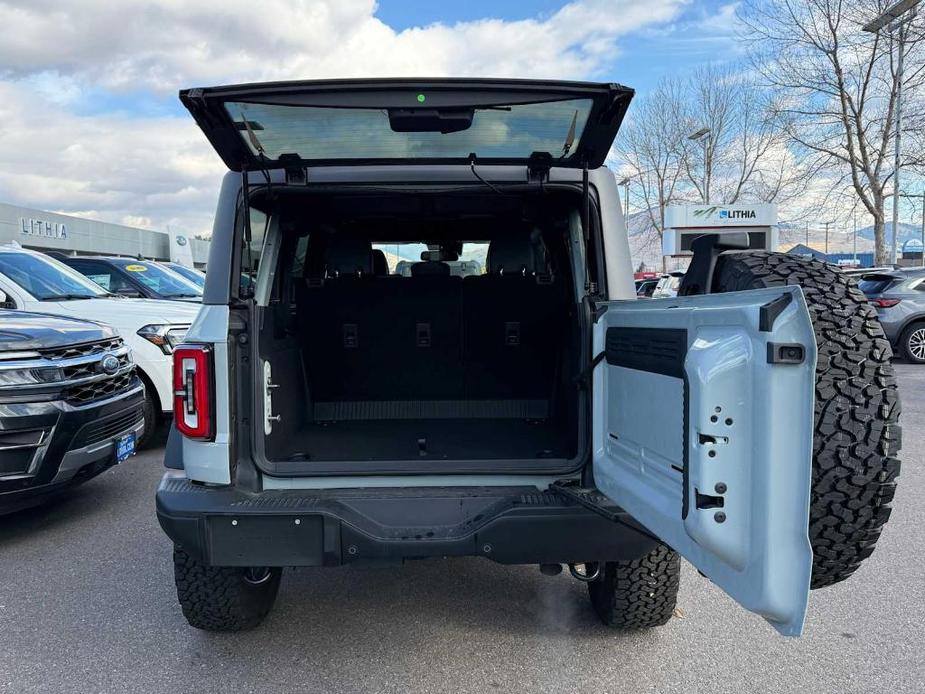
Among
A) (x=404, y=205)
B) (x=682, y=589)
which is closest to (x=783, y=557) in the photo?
(x=682, y=589)

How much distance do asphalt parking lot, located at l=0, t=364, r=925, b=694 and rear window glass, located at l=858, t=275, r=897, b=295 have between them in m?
9.89

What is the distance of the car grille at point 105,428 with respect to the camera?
4.16 metres

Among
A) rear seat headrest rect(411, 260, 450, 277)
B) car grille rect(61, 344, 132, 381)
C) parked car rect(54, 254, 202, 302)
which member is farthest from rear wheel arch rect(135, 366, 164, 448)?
rear seat headrest rect(411, 260, 450, 277)

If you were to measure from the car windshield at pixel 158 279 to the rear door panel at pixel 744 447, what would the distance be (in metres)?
8.23

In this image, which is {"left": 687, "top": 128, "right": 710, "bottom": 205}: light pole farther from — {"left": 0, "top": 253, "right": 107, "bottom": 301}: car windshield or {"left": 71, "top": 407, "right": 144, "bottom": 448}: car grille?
{"left": 71, "top": 407, "right": 144, "bottom": 448}: car grille

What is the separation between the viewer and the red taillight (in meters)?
2.62

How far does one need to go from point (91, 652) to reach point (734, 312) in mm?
2965

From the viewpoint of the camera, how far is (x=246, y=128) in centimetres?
258

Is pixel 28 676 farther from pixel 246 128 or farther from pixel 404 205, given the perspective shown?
pixel 404 205

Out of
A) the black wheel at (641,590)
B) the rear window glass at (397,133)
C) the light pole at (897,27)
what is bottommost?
the black wheel at (641,590)

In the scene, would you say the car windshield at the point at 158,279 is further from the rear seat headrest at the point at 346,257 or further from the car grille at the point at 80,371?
the rear seat headrest at the point at 346,257

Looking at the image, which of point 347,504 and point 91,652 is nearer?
point 347,504

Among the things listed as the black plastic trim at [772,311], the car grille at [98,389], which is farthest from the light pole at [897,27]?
the black plastic trim at [772,311]

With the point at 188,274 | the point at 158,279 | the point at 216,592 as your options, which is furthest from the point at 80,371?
the point at 188,274
